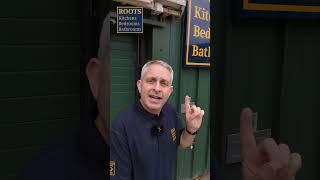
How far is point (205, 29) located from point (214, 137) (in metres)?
6.35

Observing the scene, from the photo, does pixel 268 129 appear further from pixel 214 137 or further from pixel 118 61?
pixel 118 61

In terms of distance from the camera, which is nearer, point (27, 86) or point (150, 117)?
point (27, 86)

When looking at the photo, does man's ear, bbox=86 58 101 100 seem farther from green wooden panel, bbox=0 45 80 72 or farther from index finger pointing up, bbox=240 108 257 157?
index finger pointing up, bbox=240 108 257 157

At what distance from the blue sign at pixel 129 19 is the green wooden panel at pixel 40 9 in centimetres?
405

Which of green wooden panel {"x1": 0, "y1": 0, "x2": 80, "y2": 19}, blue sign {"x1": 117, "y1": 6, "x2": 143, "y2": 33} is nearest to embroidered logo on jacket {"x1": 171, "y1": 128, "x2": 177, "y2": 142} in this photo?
green wooden panel {"x1": 0, "y1": 0, "x2": 80, "y2": 19}

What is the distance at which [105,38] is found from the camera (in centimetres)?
196

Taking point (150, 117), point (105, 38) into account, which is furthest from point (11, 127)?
point (150, 117)

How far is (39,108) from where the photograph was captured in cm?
193

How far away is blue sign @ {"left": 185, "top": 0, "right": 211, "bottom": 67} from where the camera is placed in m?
7.52

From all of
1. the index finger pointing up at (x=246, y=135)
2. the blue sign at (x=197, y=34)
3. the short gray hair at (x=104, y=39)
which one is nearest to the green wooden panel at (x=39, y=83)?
the short gray hair at (x=104, y=39)

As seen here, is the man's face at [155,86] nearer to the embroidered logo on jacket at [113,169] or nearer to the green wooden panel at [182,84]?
the embroidered logo on jacket at [113,169]

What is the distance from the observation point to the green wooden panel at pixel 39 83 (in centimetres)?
187

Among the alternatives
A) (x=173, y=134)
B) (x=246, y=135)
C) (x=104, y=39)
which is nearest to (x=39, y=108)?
(x=104, y=39)

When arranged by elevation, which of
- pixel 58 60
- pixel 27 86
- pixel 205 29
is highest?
pixel 205 29
